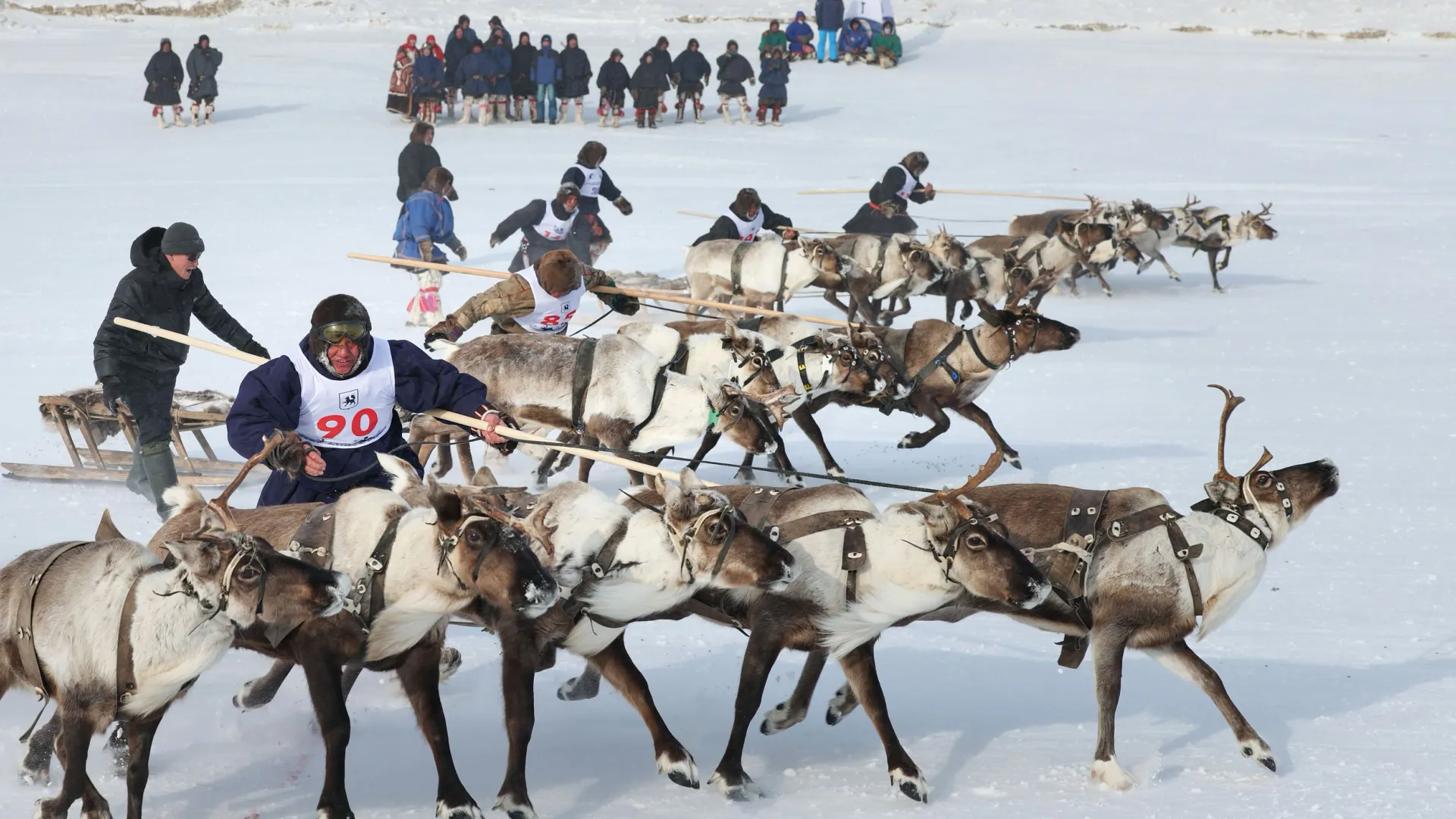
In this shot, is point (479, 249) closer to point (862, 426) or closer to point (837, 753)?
point (862, 426)

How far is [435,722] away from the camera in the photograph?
439 cm

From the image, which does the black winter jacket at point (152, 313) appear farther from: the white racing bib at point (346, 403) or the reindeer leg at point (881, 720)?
the reindeer leg at point (881, 720)

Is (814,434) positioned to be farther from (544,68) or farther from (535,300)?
(544,68)

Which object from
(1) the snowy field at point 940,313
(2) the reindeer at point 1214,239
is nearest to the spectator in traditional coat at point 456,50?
(1) the snowy field at point 940,313

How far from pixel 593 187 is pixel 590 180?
3.8 inches

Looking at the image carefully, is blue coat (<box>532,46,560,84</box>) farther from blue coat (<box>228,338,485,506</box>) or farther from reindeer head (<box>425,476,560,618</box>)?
reindeer head (<box>425,476,560,618</box>)

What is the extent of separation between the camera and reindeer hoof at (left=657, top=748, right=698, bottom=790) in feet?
15.0

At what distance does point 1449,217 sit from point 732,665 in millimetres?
15524

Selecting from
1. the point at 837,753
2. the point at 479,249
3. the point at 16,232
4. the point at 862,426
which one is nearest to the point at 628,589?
the point at 837,753

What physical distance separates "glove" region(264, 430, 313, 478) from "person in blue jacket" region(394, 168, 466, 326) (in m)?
7.06

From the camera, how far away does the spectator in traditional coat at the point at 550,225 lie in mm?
12516

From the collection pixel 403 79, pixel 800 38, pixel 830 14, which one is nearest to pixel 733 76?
pixel 800 38

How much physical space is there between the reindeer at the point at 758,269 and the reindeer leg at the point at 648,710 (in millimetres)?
6913

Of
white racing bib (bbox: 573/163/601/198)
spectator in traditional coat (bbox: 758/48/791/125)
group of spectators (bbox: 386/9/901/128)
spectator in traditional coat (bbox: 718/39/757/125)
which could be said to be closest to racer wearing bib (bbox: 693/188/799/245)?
white racing bib (bbox: 573/163/601/198)
